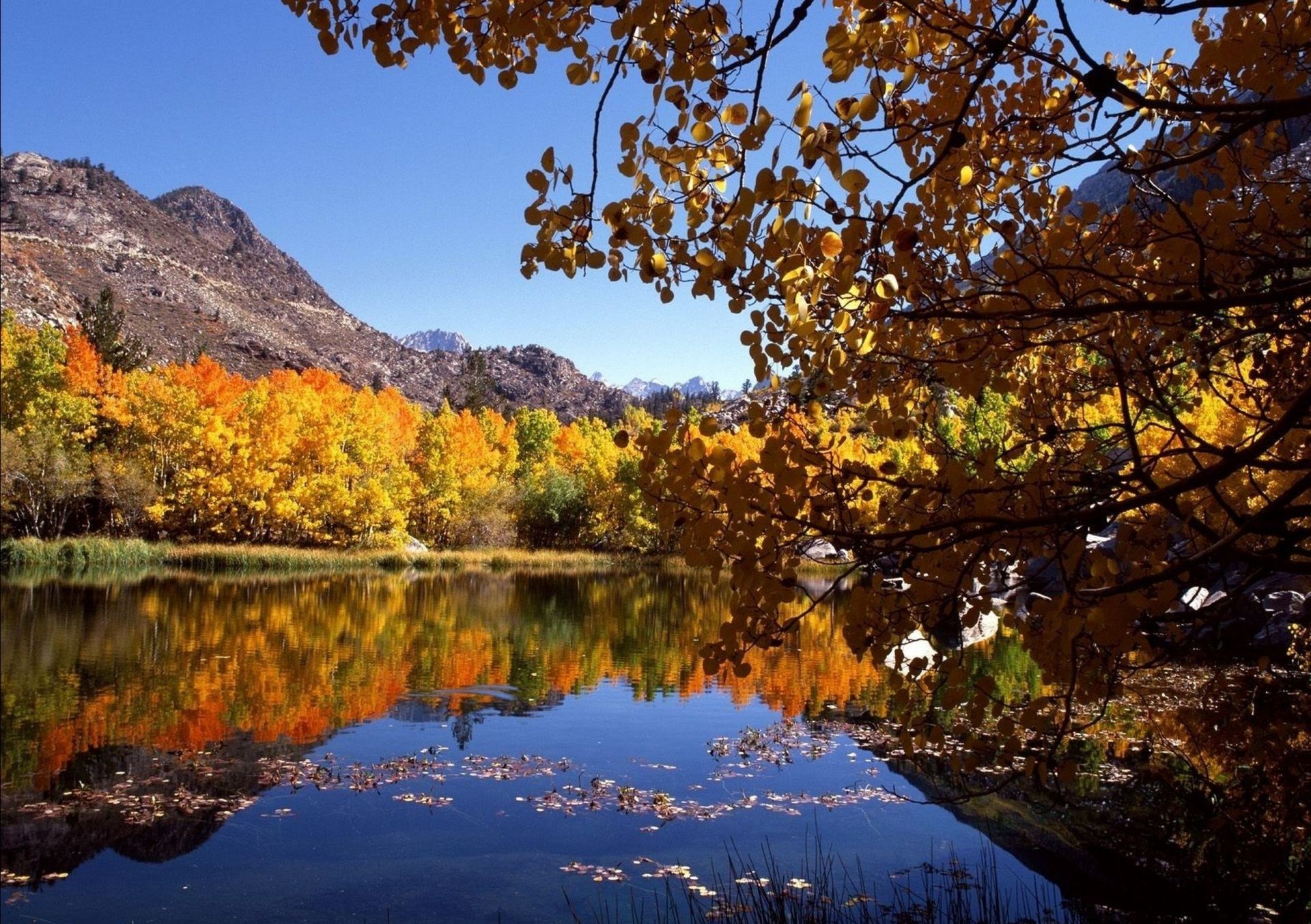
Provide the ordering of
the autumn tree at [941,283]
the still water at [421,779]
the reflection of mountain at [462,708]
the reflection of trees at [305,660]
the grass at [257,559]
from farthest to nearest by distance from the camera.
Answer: the grass at [257,559] < the reflection of mountain at [462,708] < the reflection of trees at [305,660] < the still water at [421,779] < the autumn tree at [941,283]

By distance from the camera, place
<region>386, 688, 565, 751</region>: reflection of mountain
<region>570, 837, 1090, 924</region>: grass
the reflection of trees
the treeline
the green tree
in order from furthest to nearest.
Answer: the green tree, the treeline, <region>386, 688, 565, 751</region>: reflection of mountain, the reflection of trees, <region>570, 837, 1090, 924</region>: grass

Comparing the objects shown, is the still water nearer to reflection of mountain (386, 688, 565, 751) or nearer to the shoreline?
reflection of mountain (386, 688, 565, 751)

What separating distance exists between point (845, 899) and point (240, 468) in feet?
138

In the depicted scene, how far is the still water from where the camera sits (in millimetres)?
7184

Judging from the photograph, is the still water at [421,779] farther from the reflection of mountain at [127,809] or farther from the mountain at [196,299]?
the mountain at [196,299]

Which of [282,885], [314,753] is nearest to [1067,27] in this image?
[282,885]

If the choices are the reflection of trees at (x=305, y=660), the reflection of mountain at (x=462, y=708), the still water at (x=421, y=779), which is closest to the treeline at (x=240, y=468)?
the reflection of trees at (x=305, y=660)

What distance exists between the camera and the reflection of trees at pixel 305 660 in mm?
12172

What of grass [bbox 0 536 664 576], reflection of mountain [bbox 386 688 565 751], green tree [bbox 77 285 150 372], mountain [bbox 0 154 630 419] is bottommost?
reflection of mountain [bbox 386 688 565 751]

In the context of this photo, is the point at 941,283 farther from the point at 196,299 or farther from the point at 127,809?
the point at 196,299

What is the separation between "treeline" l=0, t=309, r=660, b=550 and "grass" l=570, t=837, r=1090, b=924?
3166cm

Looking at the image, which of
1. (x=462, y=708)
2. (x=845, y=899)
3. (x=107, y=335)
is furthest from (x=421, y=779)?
(x=107, y=335)

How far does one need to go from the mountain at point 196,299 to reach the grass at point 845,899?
278ft

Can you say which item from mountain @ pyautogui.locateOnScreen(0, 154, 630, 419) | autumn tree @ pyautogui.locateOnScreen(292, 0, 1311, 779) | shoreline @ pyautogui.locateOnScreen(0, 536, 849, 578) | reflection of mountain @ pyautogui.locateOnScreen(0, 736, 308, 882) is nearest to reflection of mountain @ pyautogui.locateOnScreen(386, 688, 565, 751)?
reflection of mountain @ pyautogui.locateOnScreen(0, 736, 308, 882)
